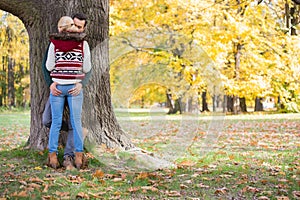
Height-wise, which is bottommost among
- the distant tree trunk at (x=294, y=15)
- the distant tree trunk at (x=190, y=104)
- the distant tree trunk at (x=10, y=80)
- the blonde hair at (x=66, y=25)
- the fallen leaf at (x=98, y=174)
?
the fallen leaf at (x=98, y=174)

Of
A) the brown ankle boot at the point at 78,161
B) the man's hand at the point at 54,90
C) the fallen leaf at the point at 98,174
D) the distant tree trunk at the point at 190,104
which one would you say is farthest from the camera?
the distant tree trunk at the point at 190,104

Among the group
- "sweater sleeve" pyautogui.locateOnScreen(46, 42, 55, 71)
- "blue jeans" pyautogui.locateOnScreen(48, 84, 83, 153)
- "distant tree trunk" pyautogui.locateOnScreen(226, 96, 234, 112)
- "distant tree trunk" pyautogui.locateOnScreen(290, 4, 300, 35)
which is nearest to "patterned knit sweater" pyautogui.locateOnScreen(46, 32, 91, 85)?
"sweater sleeve" pyautogui.locateOnScreen(46, 42, 55, 71)

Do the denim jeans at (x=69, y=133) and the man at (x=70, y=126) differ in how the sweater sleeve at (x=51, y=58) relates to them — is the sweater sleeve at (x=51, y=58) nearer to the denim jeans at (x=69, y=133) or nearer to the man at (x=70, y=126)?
the man at (x=70, y=126)

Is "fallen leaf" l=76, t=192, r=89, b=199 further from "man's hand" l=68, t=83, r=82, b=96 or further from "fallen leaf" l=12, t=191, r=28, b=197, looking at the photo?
"man's hand" l=68, t=83, r=82, b=96

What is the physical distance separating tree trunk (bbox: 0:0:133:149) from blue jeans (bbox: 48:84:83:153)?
0.54 metres

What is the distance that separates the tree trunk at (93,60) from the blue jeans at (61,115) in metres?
0.54

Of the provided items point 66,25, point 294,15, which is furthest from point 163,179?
point 294,15

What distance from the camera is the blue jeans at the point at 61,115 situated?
464 centimetres

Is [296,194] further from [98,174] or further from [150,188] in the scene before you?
[98,174]

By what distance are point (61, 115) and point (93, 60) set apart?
101 centimetres

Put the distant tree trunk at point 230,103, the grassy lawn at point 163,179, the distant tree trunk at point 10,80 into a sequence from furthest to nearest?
1. the distant tree trunk at point 10,80
2. the distant tree trunk at point 230,103
3. the grassy lawn at point 163,179

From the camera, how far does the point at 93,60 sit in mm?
5371

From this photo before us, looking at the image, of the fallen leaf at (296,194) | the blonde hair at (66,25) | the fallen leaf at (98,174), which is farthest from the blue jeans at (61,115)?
the fallen leaf at (296,194)

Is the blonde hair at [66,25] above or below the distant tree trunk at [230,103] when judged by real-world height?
above
